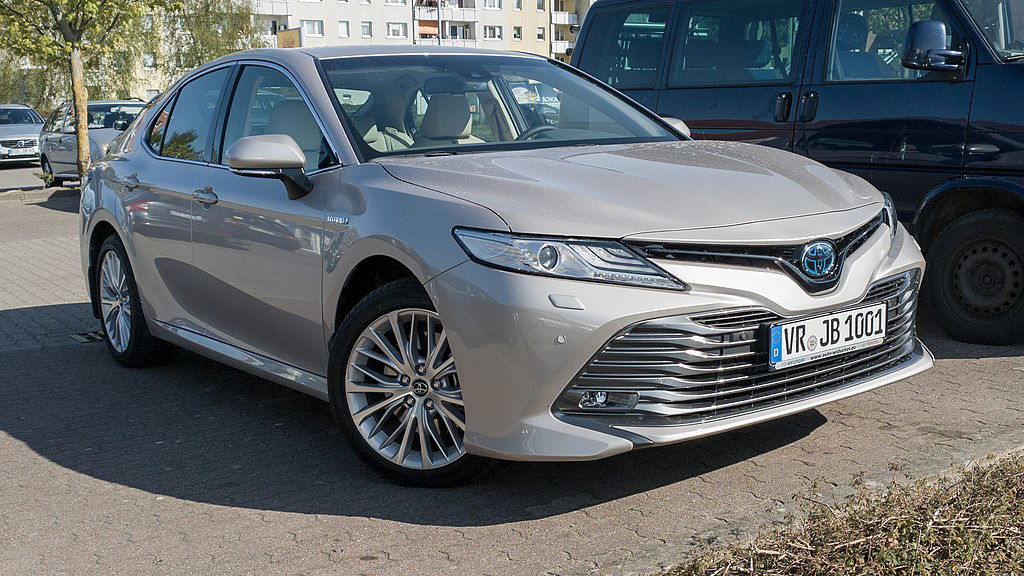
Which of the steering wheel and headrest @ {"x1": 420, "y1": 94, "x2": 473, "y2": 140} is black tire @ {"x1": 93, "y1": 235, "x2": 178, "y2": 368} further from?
the steering wheel

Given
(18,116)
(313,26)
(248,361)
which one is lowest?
(18,116)

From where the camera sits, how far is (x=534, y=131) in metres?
4.86

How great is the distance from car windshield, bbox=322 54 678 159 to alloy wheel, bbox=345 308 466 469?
2.49ft

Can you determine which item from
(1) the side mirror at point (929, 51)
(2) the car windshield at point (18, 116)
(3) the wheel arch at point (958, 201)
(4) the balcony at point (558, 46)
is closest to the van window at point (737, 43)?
(1) the side mirror at point (929, 51)

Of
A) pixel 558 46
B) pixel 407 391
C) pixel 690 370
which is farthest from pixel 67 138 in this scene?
pixel 558 46

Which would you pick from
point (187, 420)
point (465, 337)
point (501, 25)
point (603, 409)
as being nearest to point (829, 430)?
point (603, 409)

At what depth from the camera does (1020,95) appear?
5605mm

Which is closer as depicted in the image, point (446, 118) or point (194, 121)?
point (446, 118)

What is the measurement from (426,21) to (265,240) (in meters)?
91.7

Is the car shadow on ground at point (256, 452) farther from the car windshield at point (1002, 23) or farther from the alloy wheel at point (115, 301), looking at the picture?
the car windshield at point (1002, 23)

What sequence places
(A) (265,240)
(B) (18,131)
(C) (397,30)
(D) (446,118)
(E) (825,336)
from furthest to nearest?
(C) (397,30), (B) (18,131), (D) (446,118), (A) (265,240), (E) (825,336)

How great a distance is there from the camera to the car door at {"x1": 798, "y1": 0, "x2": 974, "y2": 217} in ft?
19.2

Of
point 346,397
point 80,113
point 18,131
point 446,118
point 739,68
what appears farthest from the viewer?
point 18,131

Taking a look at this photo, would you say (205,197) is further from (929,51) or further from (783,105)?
(929,51)
